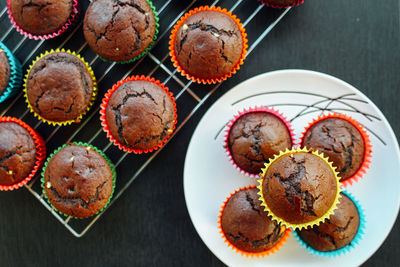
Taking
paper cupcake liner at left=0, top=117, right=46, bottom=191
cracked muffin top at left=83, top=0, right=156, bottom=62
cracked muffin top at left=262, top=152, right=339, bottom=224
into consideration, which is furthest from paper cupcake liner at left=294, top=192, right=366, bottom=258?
paper cupcake liner at left=0, top=117, right=46, bottom=191

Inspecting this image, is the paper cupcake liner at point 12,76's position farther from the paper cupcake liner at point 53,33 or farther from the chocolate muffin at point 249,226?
the chocolate muffin at point 249,226

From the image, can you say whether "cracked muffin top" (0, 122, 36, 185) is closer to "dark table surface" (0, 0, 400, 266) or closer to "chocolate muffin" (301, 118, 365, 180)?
"dark table surface" (0, 0, 400, 266)

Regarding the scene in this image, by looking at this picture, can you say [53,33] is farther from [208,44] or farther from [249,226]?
[249,226]

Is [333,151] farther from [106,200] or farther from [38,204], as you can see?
[38,204]

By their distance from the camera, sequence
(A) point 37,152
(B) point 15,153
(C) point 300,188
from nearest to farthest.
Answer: (C) point 300,188 → (B) point 15,153 → (A) point 37,152

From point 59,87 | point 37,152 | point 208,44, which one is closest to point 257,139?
point 208,44
